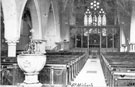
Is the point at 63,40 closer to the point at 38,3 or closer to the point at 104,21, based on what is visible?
the point at 104,21

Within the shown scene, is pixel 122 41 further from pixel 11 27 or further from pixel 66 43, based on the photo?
pixel 11 27

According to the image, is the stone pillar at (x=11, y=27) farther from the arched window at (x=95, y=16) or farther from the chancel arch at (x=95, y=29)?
the arched window at (x=95, y=16)

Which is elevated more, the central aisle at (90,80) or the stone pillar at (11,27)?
the stone pillar at (11,27)

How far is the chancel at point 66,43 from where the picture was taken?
7.79 m

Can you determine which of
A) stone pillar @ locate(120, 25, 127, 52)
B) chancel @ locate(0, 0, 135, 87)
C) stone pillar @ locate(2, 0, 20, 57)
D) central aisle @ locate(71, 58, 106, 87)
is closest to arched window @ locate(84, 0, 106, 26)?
chancel @ locate(0, 0, 135, 87)

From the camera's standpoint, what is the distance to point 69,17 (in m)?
31.1

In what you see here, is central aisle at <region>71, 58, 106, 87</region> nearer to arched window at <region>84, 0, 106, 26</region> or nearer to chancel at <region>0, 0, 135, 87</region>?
chancel at <region>0, 0, 135, 87</region>

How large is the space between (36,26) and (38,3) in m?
1.59

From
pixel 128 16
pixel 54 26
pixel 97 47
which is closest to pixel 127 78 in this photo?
pixel 54 26

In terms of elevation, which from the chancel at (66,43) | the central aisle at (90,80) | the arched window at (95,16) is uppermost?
the arched window at (95,16)

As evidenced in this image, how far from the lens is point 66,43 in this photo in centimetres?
2998

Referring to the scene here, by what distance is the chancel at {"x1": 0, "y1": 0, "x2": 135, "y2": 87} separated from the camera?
7.79 meters

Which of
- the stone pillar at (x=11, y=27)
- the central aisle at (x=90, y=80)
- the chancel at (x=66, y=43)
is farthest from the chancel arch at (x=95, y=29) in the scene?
the central aisle at (x=90, y=80)

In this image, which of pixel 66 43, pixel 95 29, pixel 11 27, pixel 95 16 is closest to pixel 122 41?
pixel 95 29
